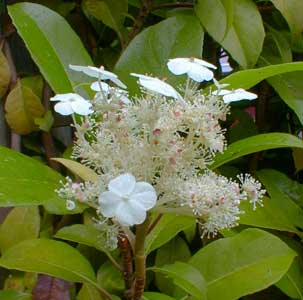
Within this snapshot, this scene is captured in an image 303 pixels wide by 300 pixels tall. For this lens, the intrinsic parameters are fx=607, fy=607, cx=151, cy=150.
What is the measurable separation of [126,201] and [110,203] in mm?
13

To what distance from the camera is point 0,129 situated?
1.02 metres

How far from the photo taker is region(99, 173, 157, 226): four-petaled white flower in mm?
487

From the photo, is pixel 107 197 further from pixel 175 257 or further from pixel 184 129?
pixel 175 257

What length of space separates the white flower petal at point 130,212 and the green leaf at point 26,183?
152 mm

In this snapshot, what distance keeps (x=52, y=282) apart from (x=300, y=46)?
2.09 feet

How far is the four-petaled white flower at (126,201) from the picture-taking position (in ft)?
1.60

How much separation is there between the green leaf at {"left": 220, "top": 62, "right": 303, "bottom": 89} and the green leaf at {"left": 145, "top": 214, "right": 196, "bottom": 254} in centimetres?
18

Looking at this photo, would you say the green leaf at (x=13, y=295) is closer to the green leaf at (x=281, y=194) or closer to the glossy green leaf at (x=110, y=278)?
the glossy green leaf at (x=110, y=278)

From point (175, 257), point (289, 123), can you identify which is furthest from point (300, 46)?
point (175, 257)

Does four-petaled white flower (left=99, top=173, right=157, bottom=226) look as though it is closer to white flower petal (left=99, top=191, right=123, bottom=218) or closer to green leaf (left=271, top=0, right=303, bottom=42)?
white flower petal (left=99, top=191, right=123, bottom=218)

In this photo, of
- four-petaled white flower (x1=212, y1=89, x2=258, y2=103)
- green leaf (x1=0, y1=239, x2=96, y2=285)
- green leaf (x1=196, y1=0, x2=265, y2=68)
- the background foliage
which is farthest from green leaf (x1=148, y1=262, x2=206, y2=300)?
green leaf (x1=196, y1=0, x2=265, y2=68)

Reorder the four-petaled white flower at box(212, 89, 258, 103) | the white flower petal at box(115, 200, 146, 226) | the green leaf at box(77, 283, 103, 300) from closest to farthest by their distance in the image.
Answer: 1. the white flower petal at box(115, 200, 146, 226)
2. the four-petaled white flower at box(212, 89, 258, 103)
3. the green leaf at box(77, 283, 103, 300)

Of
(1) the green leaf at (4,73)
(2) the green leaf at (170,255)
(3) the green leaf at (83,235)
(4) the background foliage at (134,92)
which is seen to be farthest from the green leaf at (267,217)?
(1) the green leaf at (4,73)

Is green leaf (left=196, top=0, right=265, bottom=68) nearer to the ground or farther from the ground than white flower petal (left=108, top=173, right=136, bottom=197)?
nearer to the ground
